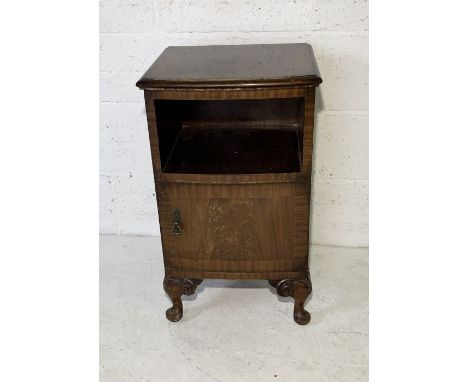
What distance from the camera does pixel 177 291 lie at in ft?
5.63

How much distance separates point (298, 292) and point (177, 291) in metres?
0.37

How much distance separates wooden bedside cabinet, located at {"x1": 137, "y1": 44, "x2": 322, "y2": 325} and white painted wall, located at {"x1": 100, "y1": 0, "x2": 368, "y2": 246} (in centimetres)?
11

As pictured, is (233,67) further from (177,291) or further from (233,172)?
(177,291)

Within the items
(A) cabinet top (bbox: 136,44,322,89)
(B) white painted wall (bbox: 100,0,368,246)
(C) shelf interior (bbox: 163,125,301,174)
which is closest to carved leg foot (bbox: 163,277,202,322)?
(C) shelf interior (bbox: 163,125,301,174)

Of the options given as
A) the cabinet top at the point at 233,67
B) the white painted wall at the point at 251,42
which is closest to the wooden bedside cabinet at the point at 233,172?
the cabinet top at the point at 233,67

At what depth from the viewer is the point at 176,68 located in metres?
1.52

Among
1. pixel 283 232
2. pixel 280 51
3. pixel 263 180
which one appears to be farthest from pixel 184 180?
pixel 280 51

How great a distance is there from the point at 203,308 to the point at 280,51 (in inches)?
33.8

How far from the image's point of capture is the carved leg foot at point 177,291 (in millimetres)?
1699

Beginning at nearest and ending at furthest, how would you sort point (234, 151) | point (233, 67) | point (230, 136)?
point (233, 67), point (234, 151), point (230, 136)

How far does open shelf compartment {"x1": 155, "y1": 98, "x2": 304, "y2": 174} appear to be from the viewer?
1549 mm

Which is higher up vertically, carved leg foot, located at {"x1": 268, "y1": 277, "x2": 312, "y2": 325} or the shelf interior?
the shelf interior

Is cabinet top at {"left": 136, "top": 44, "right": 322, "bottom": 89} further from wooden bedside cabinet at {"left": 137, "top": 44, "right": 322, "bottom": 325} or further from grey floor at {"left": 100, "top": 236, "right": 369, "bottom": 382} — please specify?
grey floor at {"left": 100, "top": 236, "right": 369, "bottom": 382}

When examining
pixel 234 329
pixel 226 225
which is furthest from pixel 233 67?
pixel 234 329
